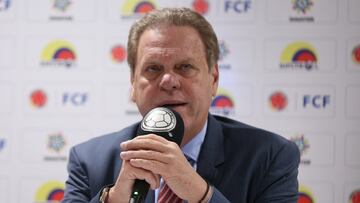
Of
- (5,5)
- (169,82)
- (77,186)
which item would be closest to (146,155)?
(169,82)

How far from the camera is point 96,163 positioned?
183 centimetres

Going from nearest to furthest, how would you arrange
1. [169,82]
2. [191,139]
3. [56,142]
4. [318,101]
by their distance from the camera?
[169,82]
[191,139]
[318,101]
[56,142]

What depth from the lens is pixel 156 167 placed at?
3.95ft

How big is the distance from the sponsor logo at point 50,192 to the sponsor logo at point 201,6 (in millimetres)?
1490

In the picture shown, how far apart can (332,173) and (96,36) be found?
5.93 ft

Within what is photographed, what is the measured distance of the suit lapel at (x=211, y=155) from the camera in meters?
1.71

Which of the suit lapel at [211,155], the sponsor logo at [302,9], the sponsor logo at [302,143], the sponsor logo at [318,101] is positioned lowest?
the sponsor logo at [302,143]

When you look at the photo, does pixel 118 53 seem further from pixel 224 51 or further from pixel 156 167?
pixel 156 167

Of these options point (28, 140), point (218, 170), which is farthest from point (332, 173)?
point (28, 140)

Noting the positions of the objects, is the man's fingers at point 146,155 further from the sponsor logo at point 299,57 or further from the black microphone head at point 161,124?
the sponsor logo at point 299,57

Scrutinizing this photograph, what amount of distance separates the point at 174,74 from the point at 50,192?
175 centimetres

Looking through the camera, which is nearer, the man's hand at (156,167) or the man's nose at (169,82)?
the man's hand at (156,167)

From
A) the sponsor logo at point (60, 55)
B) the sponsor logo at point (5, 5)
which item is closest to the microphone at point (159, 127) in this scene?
the sponsor logo at point (60, 55)

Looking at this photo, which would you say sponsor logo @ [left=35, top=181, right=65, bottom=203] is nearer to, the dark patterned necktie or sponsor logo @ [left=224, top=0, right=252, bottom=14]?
the dark patterned necktie
